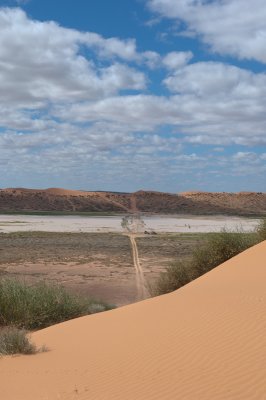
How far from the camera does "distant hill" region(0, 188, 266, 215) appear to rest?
12450 centimetres

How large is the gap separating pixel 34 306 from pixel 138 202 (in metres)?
127

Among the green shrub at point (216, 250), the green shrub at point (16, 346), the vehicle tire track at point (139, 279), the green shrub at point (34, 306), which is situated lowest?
the vehicle tire track at point (139, 279)

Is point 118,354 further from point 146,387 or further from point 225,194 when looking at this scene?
point 225,194

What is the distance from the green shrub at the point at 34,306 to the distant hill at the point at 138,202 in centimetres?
10374

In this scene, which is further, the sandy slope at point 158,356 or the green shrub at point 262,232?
the green shrub at point 262,232

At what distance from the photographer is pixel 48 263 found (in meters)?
31.4

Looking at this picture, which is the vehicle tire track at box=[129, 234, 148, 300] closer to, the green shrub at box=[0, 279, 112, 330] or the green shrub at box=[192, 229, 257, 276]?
the green shrub at box=[192, 229, 257, 276]

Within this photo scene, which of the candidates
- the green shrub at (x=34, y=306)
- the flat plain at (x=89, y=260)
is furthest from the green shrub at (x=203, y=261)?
the green shrub at (x=34, y=306)

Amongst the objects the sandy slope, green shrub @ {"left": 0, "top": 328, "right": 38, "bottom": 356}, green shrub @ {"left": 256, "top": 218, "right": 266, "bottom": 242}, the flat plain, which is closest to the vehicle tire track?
the flat plain

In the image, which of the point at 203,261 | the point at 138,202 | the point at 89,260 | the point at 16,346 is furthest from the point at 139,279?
the point at 138,202

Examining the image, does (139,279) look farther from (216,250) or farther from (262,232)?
(262,232)

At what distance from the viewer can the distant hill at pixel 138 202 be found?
408 ft

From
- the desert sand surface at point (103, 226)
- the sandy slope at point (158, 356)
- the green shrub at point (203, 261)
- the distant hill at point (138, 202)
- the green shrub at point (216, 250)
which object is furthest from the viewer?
the distant hill at point (138, 202)

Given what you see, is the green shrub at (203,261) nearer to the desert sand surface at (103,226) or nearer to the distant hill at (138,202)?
the desert sand surface at (103,226)
